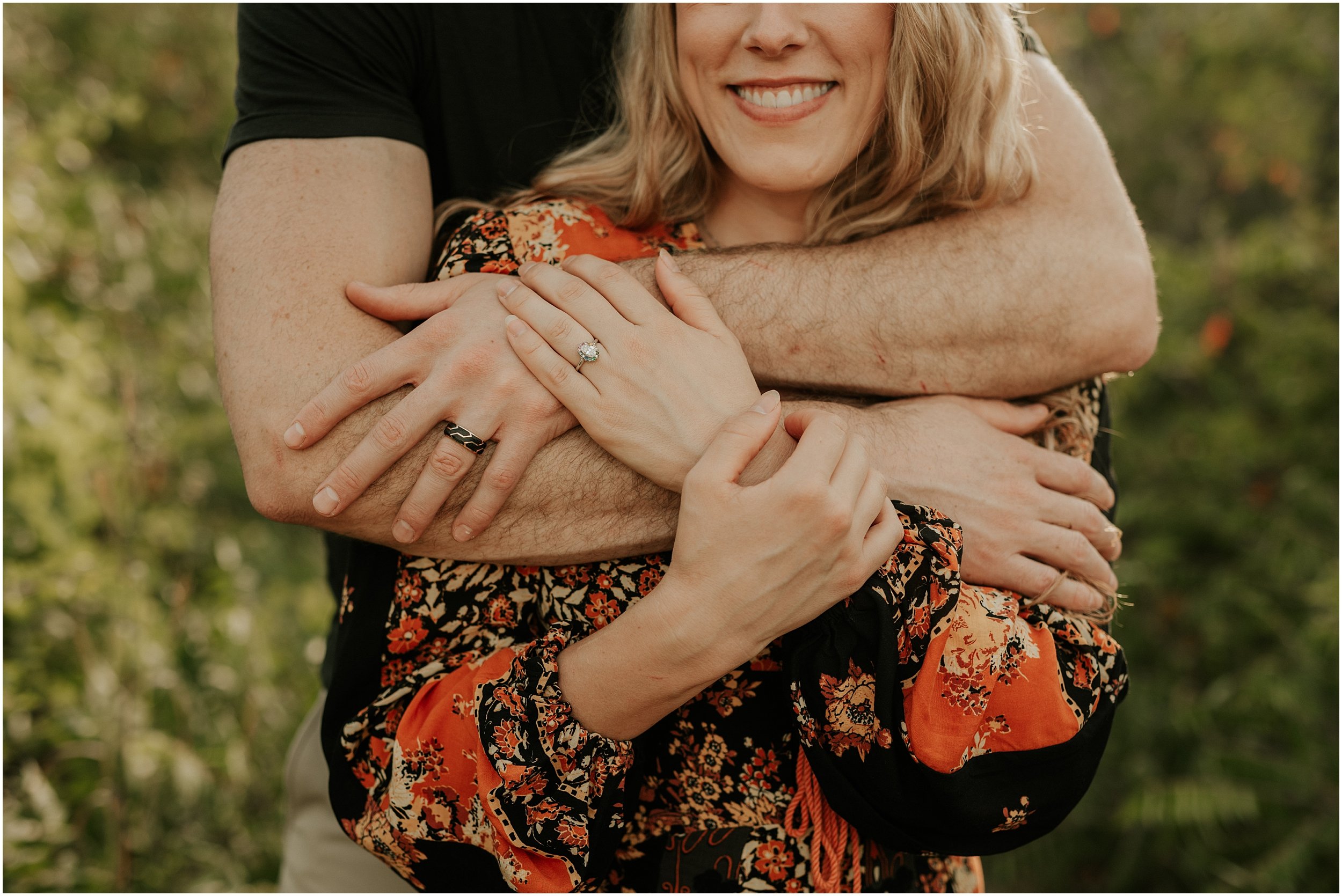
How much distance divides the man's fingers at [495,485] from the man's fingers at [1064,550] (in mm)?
824

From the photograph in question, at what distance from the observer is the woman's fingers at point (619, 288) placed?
1.46m

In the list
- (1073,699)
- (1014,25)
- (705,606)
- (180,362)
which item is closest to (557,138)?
(1014,25)

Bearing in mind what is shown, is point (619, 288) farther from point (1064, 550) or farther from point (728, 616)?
point (1064, 550)

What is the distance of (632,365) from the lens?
4.62 ft

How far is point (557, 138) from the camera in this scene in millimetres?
1942

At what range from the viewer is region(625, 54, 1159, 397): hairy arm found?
1.60 m

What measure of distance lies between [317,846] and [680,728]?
1006mm

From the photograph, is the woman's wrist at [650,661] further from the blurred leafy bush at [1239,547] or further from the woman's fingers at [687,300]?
the blurred leafy bush at [1239,547]

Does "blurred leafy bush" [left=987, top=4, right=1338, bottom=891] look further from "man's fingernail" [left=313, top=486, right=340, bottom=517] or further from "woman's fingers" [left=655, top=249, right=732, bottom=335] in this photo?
"man's fingernail" [left=313, top=486, right=340, bottom=517]

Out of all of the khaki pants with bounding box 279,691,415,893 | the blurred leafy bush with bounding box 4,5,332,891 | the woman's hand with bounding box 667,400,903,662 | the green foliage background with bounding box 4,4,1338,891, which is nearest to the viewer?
the woman's hand with bounding box 667,400,903,662

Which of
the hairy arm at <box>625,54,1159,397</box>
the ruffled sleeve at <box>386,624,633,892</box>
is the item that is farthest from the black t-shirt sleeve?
the ruffled sleeve at <box>386,624,633,892</box>

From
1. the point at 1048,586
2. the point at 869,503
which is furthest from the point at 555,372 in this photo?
the point at 1048,586

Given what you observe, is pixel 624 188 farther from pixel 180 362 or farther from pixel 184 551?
pixel 180 362

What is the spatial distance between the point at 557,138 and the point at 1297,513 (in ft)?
11.4
